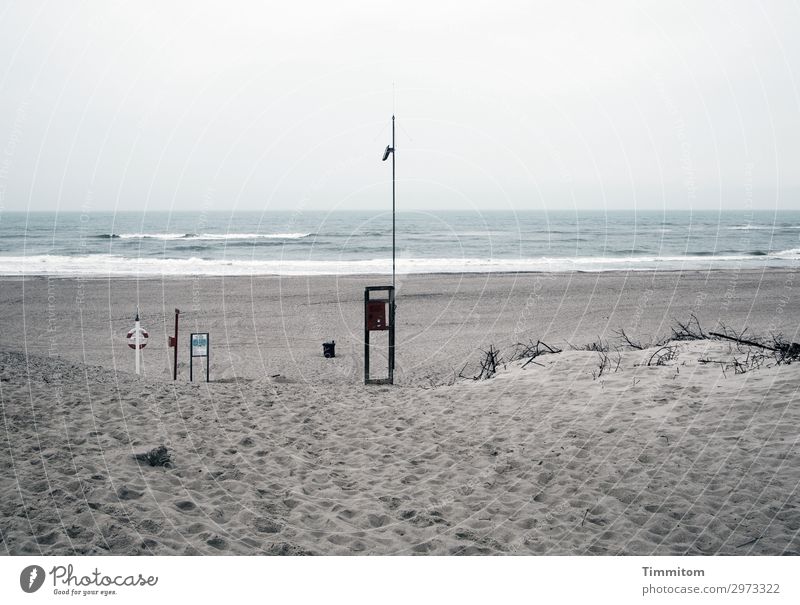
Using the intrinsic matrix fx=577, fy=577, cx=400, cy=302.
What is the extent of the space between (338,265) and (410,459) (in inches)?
1009

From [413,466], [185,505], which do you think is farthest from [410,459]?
[185,505]

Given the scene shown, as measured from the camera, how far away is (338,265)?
31109 millimetres

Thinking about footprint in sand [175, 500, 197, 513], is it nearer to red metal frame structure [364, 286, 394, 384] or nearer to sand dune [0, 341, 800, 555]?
sand dune [0, 341, 800, 555]

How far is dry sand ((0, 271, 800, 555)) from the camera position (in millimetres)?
4387

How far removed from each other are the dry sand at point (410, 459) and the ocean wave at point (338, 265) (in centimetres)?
1732

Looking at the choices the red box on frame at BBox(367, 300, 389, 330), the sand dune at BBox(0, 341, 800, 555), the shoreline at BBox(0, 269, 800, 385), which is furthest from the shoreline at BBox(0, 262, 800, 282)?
the sand dune at BBox(0, 341, 800, 555)

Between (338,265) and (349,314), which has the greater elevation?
(338,265)

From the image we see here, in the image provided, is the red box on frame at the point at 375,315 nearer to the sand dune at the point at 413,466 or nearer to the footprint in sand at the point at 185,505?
the sand dune at the point at 413,466

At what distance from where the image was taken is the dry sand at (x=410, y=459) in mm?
4387

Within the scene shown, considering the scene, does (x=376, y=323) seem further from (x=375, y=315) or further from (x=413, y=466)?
(x=413, y=466)

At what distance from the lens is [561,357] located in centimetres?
912

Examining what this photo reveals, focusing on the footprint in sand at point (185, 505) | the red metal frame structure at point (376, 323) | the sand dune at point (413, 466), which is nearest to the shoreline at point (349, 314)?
the red metal frame structure at point (376, 323)
